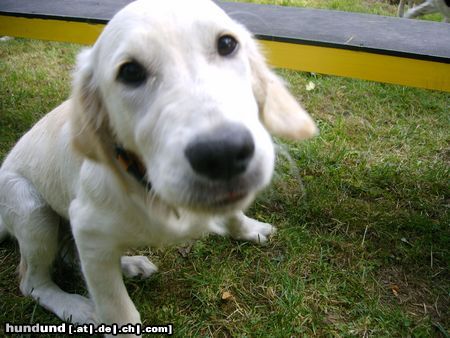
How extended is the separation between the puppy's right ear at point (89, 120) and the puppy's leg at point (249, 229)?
1149mm

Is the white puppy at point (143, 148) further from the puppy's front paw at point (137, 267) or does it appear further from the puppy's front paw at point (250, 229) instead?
the puppy's front paw at point (250, 229)

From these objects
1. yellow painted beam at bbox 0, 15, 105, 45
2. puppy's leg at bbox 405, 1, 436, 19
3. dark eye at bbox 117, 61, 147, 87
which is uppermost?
dark eye at bbox 117, 61, 147, 87

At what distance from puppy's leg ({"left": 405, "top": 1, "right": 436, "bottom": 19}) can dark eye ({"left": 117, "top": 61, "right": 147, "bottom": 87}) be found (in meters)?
5.93

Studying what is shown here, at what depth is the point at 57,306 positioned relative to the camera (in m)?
2.44

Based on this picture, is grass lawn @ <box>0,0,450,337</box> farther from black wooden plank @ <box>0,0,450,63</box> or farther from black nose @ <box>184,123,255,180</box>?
black nose @ <box>184,123,255,180</box>

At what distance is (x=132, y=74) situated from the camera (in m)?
1.55

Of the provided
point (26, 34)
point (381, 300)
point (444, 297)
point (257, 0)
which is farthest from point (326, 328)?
point (257, 0)

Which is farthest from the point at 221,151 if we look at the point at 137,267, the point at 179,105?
the point at 137,267

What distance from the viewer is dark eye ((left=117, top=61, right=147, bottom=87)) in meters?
1.53

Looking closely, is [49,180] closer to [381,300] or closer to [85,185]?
[85,185]

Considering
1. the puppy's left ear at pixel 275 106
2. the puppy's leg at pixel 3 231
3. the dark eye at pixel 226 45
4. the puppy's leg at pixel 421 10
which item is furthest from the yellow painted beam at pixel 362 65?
the puppy's leg at pixel 421 10

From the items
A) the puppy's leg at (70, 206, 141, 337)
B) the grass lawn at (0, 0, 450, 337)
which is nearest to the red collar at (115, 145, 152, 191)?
the puppy's leg at (70, 206, 141, 337)

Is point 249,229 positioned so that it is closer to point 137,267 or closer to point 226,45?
point 137,267

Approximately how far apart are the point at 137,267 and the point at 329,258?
50.1 inches
